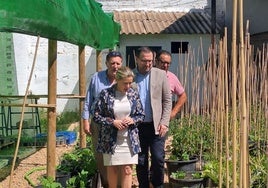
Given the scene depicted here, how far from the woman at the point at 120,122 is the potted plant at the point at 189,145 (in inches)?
54.2

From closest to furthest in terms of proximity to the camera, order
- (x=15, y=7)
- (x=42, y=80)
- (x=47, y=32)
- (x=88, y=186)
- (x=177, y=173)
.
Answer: (x=15, y=7) → (x=47, y=32) → (x=88, y=186) → (x=177, y=173) → (x=42, y=80)

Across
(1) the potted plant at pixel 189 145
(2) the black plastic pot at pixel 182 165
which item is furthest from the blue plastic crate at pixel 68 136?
(2) the black plastic pot at pixel 182 165

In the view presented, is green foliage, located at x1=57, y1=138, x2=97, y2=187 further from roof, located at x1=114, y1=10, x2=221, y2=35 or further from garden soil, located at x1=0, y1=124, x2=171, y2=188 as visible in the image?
roof, located at x1=114, y1=10, x2=221, y2=35

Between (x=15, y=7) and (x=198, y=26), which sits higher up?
(x=198, y=26)

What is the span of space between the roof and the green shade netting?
223 inches

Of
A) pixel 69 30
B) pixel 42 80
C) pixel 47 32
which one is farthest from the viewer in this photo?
pixel 42 80

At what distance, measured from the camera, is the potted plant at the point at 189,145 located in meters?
A: 5.16

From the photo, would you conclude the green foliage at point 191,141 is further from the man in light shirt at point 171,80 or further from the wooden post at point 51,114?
the wooden post at point 51,114

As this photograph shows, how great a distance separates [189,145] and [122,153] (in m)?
1.91

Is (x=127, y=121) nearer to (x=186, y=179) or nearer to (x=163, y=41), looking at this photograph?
(x=186, y=179)

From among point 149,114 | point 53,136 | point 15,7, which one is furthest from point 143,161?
point 15,7

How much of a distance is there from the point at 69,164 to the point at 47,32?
6.17 feet

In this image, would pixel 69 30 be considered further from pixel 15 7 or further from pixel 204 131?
pixel 204 131

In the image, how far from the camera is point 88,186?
441 cm
